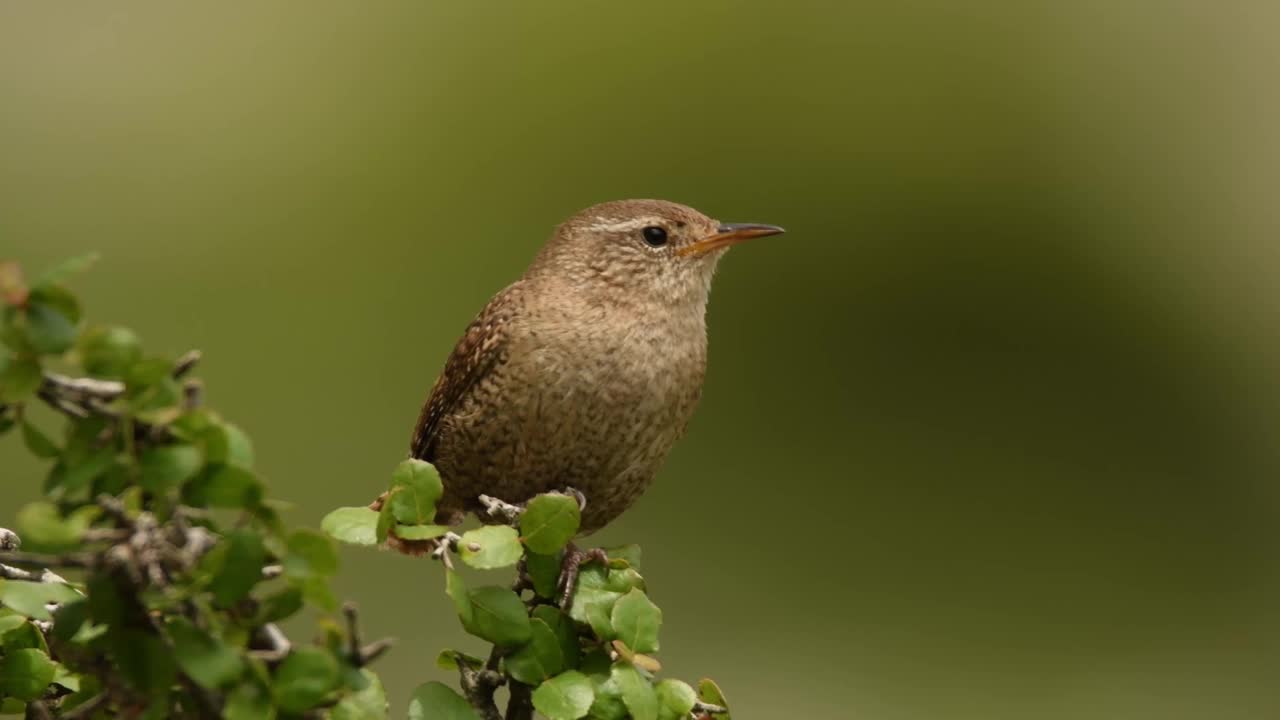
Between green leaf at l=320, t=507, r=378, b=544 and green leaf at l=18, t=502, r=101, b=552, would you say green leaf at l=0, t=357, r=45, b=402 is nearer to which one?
green leaf at l=18, t=502, r=101, b=552

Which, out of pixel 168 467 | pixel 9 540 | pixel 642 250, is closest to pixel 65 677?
pixel 9 540

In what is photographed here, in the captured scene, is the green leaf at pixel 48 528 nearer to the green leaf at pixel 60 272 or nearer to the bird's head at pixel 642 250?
the green leaf at pixel 60 272

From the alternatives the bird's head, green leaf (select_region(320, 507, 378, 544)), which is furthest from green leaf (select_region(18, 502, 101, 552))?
the bird's head

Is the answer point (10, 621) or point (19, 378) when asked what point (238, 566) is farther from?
point (10, 621)

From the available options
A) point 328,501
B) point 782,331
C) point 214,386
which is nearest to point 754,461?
point 782,331

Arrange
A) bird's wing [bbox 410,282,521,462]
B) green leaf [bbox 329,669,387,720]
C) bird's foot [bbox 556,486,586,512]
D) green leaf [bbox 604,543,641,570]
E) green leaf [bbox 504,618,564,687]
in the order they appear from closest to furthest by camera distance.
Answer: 1. green leaf [bbox 329,669,387,720]
2. green leaf [bbox 504,618,564,687]
3. green leaf [bbox 604,543,641,570]
4. bird's foot [bbox 556,486,586,512]
5. bird's wing [bbox 410,282,521,462]

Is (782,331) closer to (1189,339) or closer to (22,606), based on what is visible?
(1189,339)

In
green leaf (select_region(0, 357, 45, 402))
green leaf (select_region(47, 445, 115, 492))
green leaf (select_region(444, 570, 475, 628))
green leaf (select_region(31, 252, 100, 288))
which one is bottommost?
green leaf (select_region(444, 570, 475, 628))
